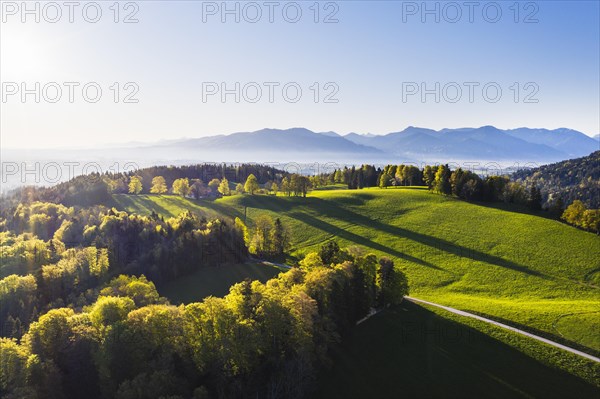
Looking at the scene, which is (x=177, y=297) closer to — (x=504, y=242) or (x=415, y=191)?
(x=504, y=242)

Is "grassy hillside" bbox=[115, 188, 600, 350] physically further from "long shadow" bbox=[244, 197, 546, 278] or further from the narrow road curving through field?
the narrow road curving through field

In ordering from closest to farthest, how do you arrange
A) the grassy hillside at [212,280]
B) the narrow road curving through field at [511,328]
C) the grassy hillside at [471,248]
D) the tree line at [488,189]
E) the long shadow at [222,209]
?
the narrow road curving through field at [511,328] → the grassy hillside at [471,248] → the grassy hillside at [212,280] → the tree line at [488,189] → the long shadow at [222,209]

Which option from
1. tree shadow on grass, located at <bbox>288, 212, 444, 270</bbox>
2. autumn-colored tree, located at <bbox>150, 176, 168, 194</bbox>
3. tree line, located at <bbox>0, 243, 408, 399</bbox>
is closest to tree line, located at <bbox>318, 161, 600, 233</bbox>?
tree shadow on grass, located at <bbox>288, 212, 444, 270</bbox>

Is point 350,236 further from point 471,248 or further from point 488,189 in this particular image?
point 488,189

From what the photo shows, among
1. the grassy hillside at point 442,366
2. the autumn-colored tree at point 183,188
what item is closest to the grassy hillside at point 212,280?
the grassy hillside at point 442,366

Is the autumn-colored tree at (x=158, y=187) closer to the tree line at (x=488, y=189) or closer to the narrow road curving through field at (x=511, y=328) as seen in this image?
the tree line at (x=488, y=189)

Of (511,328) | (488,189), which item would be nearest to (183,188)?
(488,189)

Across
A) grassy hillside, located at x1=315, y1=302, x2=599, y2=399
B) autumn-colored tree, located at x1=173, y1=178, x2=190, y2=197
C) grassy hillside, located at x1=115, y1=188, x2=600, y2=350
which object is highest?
autumn-colored tree, located at x1=173, y1=178, x2=190, y2=197

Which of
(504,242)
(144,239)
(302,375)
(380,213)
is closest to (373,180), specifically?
(380,213)
